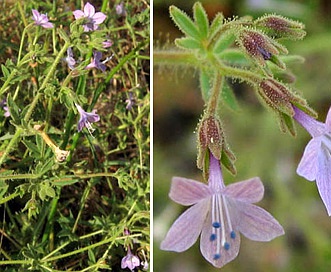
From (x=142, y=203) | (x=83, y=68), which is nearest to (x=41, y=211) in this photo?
(x=142, y=203)

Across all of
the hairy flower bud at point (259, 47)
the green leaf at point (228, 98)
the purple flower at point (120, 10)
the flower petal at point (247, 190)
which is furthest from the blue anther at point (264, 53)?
the purple flower at point (120, 10)

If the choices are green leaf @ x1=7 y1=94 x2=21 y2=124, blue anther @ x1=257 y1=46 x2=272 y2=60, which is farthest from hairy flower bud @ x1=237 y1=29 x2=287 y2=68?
green leaf @ x1=7 y1=94 x2=21 y2=124

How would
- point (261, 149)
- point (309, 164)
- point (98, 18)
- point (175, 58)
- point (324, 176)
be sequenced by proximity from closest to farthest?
point (309, 164), point (324, 176), point (98, 18), point (175, 58), point (261, 149)

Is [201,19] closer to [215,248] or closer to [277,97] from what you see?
[277,97]

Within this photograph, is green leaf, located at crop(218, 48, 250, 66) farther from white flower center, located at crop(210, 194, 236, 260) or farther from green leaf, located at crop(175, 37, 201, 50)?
white flower center, located at crop(210, 194, 236, 260)

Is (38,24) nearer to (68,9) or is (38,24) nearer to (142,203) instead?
(68,9)

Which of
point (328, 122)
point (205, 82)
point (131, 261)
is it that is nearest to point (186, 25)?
point (205, 82)
